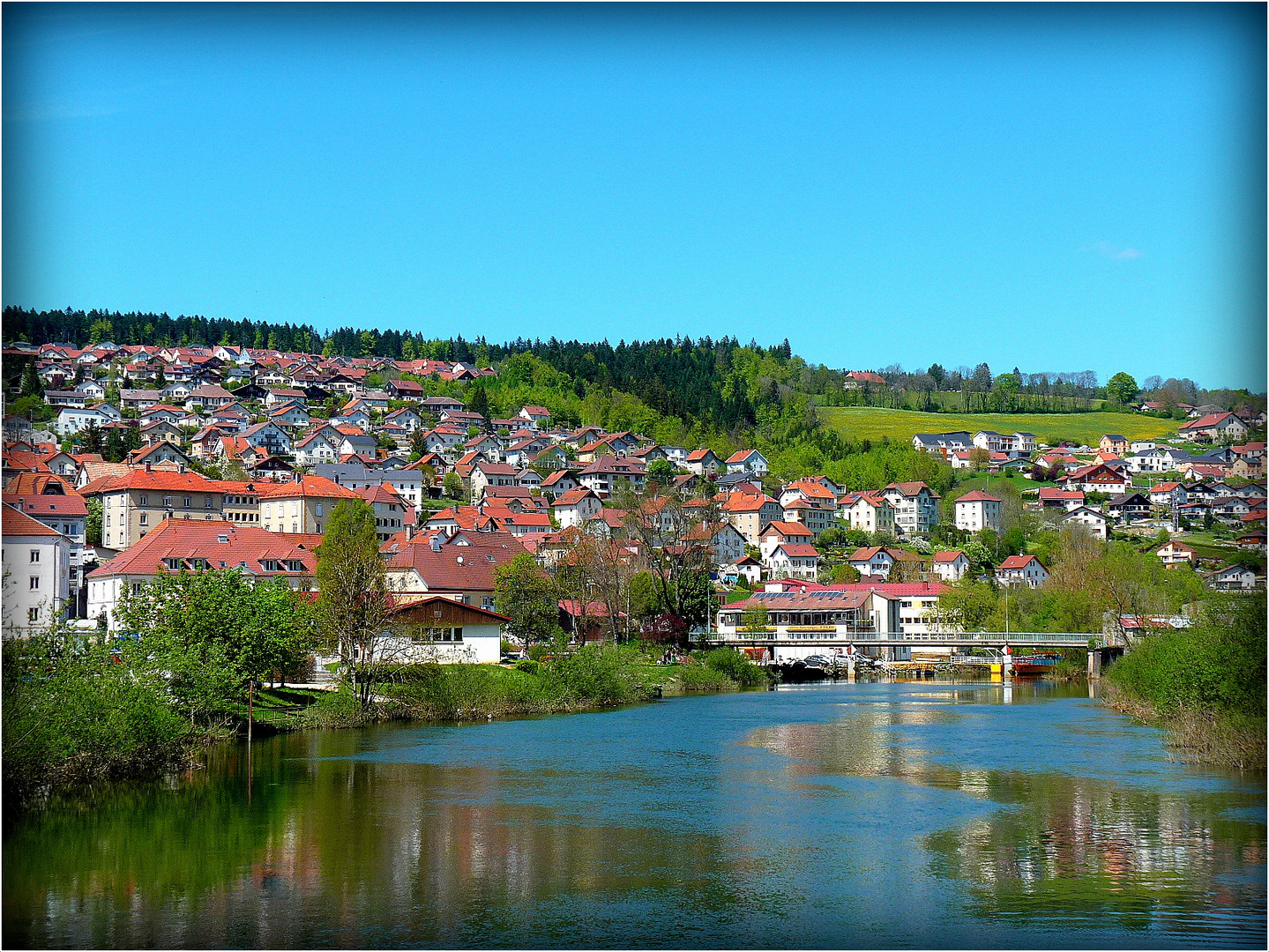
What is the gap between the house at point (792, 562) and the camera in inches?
2987

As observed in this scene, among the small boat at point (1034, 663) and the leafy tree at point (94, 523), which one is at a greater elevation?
the leafy tree at point (94, 523)

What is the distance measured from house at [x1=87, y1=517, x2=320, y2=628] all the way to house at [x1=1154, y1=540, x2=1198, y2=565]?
3537 centimetres

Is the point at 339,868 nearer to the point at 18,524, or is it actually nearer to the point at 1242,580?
the point at 1242,580

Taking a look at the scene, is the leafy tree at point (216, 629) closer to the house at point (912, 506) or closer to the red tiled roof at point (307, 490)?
the red tiled roof at point (307, 490)

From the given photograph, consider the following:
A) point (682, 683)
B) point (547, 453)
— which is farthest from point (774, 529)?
point (682, 683)

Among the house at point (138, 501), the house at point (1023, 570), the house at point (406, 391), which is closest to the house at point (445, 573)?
the house at point (138, 501)

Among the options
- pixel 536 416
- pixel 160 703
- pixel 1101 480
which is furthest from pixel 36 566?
pixel 536 416

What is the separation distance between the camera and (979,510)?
88.2m

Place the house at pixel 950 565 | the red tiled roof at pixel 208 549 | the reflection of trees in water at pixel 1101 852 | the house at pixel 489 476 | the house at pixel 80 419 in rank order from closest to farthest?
the reflection of trees in water at pixel 1101 852 → the red tiled roof at pixel 208 549 → the house at pixel 950 565 → the house at pixel 80 419 → the house at pixel 489 476

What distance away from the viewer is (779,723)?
2800 cm

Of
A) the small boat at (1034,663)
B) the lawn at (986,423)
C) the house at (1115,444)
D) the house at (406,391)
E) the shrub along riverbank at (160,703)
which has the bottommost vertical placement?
the small boat at (1034,663)

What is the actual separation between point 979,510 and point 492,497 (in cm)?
3477

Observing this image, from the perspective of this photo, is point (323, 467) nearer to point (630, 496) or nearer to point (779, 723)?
point (630, 496)

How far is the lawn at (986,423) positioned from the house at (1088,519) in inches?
876
